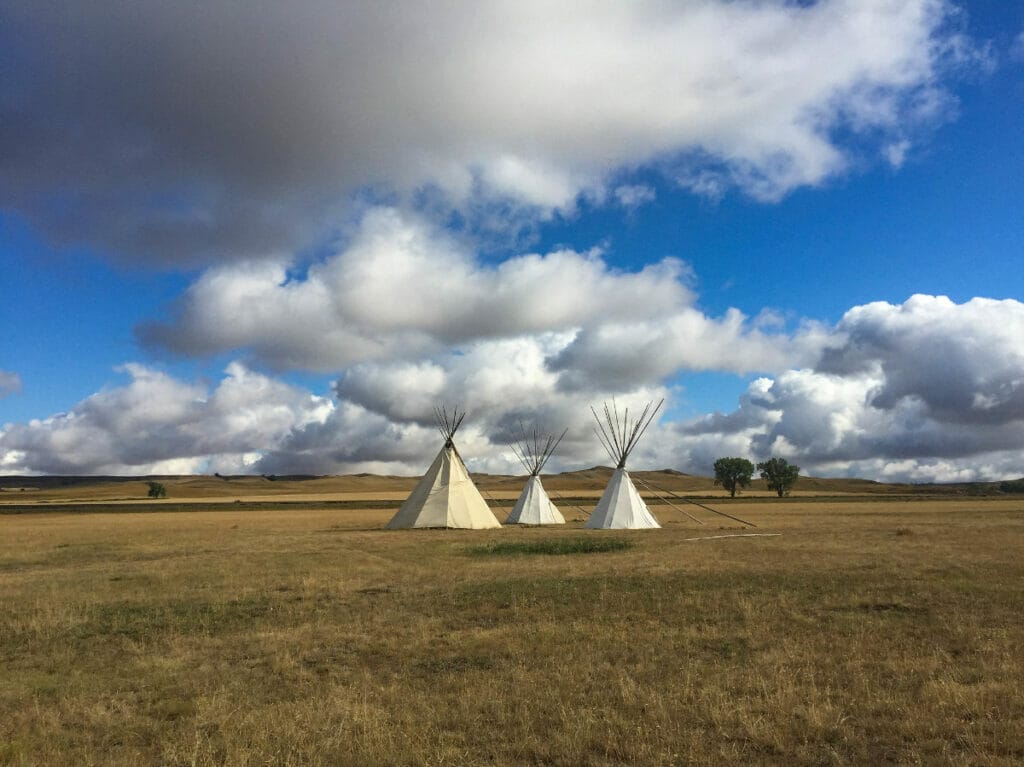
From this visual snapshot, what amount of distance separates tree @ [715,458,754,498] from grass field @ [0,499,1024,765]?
3959 inches

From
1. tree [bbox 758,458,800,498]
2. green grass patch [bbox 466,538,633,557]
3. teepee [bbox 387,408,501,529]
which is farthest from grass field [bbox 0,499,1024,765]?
tree [bbox 758,458,800,498]

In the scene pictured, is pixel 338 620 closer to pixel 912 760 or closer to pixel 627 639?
pixel 627 639

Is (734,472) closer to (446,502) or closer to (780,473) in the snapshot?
(780,473)

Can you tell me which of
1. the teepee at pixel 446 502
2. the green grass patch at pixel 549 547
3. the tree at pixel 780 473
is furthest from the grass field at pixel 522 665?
the tree at pixel 780 473

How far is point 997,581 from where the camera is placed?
1487 centimetres

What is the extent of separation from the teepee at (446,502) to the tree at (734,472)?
282 ft

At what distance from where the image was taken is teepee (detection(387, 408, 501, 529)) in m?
35.6

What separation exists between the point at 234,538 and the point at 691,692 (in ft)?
92.1

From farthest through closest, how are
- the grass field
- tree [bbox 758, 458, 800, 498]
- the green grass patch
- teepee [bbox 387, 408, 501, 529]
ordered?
tree [bbox 758, 458, 800, 498], teepee [bbox 387, 408, 501, 529], the green grass patch, the grass field

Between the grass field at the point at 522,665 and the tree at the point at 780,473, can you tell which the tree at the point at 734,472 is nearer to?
the tree at the point at 780,473

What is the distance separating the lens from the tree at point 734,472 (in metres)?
115

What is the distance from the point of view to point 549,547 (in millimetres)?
23984

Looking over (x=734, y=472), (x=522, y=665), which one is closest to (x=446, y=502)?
(x=522, y=665)

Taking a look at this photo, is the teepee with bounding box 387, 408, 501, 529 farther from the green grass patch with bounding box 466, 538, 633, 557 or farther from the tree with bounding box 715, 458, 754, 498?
the tree with bounding box 715, 458, 754, 498
